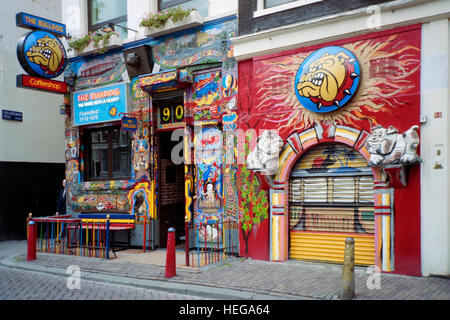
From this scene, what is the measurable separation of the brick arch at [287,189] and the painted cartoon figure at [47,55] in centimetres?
664

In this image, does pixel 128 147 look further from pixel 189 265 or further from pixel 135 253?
pixel 189 265

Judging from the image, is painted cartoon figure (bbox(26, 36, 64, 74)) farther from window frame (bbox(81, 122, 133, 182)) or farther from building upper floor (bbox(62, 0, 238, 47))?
window frame (bbox(81, 122, 133, 182))

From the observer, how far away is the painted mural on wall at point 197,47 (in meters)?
10.2

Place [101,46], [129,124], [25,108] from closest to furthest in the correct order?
[129,124] < [101,46] < [25,108]

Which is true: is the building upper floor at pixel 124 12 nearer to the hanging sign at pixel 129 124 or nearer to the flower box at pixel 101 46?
the flower box at pixel 101 46

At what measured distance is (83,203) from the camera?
510 inches

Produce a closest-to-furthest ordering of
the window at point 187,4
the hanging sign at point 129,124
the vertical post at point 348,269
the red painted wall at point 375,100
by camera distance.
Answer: the vertical post at point 348,269
the red painted wall at point 375,100
the window at point 187,4
the hanging sign at point 129,124

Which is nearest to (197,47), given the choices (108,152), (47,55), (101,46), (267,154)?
(101,46)

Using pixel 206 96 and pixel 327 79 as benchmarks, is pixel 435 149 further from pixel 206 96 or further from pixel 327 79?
pixel 206 96

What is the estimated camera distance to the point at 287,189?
9211 millimetres

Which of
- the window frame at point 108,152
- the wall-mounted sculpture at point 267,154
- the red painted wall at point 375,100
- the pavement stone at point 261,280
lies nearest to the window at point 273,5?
the red painted wall at point 375,100

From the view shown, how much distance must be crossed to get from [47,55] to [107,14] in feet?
9.13

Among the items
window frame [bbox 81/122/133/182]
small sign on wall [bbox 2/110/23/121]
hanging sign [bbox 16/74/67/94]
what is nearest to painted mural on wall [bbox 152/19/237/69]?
window frame [bbox 81/122/133/182]

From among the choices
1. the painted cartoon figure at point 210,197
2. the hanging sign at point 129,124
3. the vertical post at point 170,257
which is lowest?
the vertical post at point 170,257
